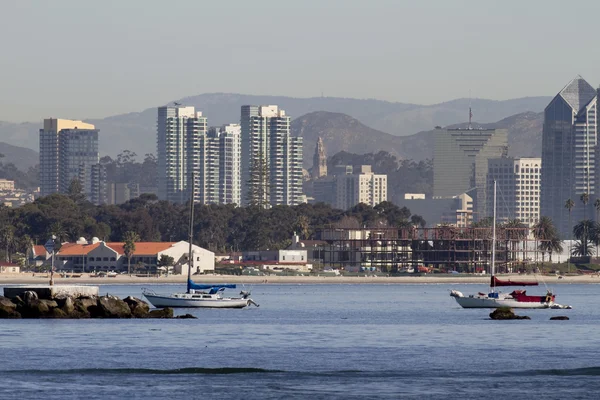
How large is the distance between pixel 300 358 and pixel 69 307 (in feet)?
93.8

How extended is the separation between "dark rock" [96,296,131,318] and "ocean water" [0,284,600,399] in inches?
100

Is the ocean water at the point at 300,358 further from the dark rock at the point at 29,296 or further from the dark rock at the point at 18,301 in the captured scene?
the dark rock at the point at 18,301

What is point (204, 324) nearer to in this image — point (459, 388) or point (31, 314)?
point (31, 314)

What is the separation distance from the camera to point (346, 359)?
66.1 metres

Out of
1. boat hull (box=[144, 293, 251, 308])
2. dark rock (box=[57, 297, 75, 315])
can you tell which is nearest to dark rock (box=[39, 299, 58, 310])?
dark rock (box=[57, 297, 75, 315])

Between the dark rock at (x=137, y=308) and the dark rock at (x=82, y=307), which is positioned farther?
the dark rock at (x=137, y=308)

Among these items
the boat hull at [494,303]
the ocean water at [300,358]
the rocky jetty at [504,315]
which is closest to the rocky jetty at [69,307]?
the ocean water at [300,358]

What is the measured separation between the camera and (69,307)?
90750 mm

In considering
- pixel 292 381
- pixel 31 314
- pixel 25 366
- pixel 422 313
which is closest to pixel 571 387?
pixel 292 381

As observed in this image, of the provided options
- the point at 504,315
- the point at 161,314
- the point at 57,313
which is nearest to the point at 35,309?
the point at 57,313

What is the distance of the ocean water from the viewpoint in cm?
5459

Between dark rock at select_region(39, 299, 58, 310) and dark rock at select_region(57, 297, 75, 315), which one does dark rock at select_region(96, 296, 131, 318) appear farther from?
dark rock at select_region(39, 299, 58, 310)

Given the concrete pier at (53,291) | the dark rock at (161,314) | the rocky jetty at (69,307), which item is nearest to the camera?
the rocky jetty at (69,307)

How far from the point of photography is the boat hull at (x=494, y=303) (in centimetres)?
11072
